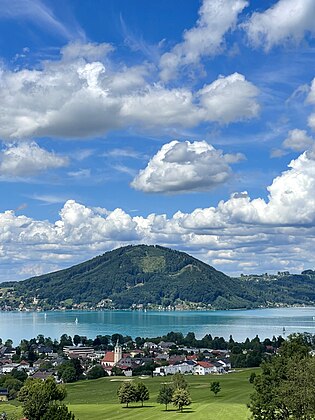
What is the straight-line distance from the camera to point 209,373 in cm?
11912

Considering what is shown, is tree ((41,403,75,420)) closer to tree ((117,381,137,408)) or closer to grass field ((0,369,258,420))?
grass field ((0,369,258,420))

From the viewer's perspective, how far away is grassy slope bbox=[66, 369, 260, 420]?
192ft

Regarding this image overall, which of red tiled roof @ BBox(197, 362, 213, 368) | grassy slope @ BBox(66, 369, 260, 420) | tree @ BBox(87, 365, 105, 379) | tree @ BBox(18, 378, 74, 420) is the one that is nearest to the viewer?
tree @ BBox(18, 378, 74, 420)

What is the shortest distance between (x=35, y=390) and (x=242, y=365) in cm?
8932

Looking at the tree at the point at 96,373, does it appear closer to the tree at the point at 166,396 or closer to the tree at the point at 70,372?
the tree at the point at 70,372

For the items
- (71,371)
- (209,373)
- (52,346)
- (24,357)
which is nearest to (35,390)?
(71,371)

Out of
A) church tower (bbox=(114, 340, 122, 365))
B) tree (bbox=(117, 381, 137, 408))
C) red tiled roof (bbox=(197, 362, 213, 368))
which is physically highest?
church tower (bbox=(114, 340, 122, 365))

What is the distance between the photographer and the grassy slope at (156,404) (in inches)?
2307

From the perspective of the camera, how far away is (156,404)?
7006cm

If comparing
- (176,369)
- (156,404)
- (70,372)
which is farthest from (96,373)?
(156,404)

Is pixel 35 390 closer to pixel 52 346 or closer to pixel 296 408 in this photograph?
pixel 296 408

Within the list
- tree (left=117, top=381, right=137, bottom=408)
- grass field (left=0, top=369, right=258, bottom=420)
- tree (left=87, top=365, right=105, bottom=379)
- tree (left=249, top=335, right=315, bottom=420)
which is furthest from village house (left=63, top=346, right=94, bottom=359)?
tree (left=249, top=335, right=315, bottom=420)

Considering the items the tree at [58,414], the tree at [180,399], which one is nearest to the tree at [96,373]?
the tree at [180,399]

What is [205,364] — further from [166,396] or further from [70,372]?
[166,396]
